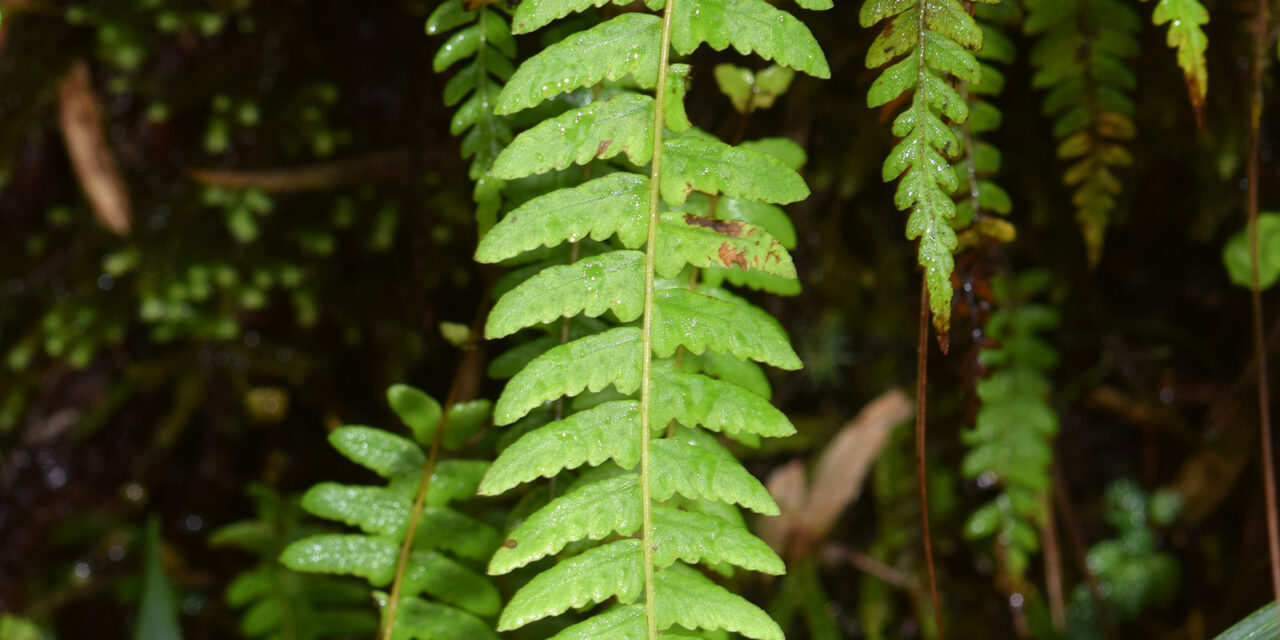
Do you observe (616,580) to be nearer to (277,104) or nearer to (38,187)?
(277,104)

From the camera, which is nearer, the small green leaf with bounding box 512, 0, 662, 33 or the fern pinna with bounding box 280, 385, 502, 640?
the small green leaf with bounding box 512, 0, 662, 33

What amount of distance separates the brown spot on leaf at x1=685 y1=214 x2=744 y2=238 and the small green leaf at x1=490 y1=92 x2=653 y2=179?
11 centimetres

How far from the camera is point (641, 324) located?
1.28 metres

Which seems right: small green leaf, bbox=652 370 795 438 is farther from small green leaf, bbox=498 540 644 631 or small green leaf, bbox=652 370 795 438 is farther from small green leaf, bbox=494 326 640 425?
small green leaf, bbox=498 540 644 631

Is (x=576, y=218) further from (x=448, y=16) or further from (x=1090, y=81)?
(x=1090, y=81)

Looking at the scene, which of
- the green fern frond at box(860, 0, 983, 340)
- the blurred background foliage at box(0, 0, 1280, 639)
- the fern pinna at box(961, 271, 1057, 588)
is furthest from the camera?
the blurred background foliage at box(0, 0, 1280, 639)

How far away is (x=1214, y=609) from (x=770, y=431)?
2019 millimetres

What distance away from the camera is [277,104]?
2.49 m

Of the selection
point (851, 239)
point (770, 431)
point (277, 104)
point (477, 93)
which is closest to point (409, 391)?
point (477, 93)

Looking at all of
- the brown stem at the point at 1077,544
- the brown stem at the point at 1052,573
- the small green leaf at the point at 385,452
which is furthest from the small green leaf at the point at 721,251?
the brown stem at the point at 1077,544

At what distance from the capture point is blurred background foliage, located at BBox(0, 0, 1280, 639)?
2.38 m

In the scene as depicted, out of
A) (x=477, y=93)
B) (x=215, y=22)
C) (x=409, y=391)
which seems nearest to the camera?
(x=477, y=93)

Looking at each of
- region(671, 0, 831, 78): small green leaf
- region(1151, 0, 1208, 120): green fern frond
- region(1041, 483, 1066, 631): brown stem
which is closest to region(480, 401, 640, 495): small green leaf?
region(671, 0, 831, 78): small green leaf

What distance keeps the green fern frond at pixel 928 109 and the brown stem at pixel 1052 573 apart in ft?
4.93
